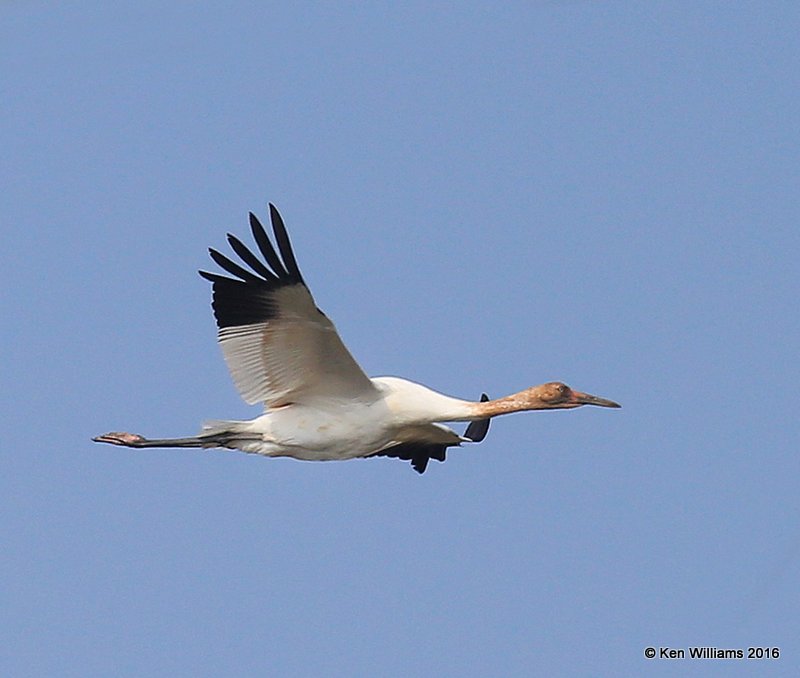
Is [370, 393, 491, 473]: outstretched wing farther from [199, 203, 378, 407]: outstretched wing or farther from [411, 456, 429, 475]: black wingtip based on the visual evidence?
[199, 203, 378, 407]: outstretched wing

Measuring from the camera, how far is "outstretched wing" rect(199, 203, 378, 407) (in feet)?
66.7

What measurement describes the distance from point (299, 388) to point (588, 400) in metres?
3.35

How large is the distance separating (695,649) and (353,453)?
4.52 meters

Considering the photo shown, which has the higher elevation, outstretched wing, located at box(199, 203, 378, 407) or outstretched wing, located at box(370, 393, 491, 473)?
outstretched wing, located at box(199, 203, 378, 407)

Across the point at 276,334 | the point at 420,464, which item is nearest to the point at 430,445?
the point at 420,464

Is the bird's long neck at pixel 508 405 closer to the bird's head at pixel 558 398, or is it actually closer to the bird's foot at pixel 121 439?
the bird's head at pixel 558 398

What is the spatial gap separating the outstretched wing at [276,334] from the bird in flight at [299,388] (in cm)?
1

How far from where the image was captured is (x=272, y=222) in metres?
19.9

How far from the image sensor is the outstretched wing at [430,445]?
77.3 feet

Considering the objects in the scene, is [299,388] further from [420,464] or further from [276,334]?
[420,464]

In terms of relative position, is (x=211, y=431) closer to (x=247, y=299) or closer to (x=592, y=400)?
(x=247, y=299)

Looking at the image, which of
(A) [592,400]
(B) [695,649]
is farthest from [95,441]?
(B) [695,649]

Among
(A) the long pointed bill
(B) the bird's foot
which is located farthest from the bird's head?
(B) the bird's foot

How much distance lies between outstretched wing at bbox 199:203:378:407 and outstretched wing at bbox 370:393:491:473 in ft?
8.20
